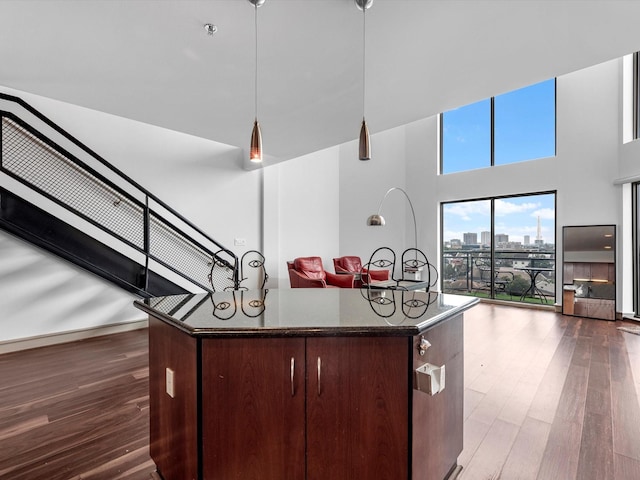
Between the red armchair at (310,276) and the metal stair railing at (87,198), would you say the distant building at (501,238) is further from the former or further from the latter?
the metal stair railing at (87,198)

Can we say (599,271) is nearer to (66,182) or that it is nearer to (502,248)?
(502,248)

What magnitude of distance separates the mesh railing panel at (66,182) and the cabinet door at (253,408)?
276cm

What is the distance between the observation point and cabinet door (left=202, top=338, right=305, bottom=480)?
4.12 ft

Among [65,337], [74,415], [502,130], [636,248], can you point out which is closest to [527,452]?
[74,415]

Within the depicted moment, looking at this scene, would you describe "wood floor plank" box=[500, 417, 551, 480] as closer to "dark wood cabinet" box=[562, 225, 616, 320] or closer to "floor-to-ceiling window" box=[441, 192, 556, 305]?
"dark wood cabinet" box=[562, 225, 616, 320]

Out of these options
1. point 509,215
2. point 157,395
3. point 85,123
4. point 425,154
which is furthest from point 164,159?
point 509,215

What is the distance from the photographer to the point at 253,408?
1277 mm

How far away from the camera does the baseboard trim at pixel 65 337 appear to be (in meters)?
3.54

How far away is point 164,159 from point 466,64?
413cm

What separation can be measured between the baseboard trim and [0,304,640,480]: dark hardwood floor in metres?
0.14

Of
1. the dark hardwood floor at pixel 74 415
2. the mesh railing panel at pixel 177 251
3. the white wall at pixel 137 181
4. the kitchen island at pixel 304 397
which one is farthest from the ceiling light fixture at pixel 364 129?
the white wall at pixel 137 181

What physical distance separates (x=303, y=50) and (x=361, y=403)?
2.35 m

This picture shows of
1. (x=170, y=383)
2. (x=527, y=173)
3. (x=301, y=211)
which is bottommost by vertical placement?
(x=170, y=383)

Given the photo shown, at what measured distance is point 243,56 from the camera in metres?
2.47
